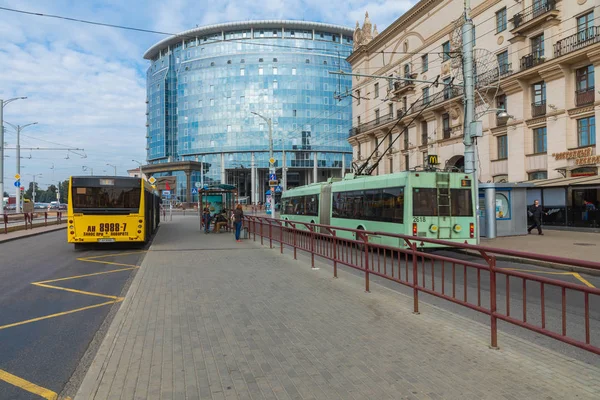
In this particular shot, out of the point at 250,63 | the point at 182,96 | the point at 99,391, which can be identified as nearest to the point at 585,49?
the point at 99,391

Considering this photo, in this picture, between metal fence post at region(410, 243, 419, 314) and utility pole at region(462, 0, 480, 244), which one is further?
utility pole at region(462, 0, 480, 244)

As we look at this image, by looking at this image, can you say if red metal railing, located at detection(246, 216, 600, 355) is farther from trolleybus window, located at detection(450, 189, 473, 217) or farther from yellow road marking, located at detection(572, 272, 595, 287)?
trolleybus window, located at detection(450, 189, 473, 217)

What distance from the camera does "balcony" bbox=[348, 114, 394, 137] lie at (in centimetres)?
4322

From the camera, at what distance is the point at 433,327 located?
5297 mm

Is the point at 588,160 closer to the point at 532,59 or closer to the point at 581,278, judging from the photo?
the point at 532,59

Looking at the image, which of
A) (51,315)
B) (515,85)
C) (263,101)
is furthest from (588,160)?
(263,101)

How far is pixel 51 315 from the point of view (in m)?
6.27

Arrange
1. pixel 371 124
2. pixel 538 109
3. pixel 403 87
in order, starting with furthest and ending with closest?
pixel 371 124, pixel 403 87, pixel 538 109

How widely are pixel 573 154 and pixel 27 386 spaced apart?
2753 cm

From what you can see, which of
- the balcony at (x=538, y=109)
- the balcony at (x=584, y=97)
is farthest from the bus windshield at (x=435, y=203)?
the balcony at (x=538, y=109)

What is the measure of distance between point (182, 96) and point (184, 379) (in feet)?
291

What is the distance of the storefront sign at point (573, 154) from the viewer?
76.7 feet

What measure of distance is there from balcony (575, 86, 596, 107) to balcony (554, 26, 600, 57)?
2.37 meters

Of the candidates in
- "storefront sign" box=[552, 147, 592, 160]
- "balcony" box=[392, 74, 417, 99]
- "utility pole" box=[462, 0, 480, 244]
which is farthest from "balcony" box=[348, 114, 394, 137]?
"utility pole" box=[462, 0, 480, 244]
